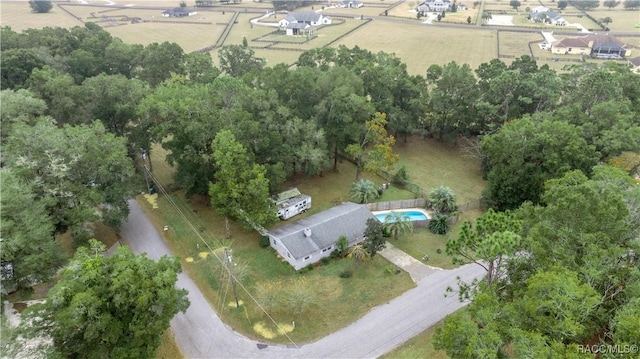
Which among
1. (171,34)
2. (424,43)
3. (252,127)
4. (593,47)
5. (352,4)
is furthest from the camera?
(352,4)

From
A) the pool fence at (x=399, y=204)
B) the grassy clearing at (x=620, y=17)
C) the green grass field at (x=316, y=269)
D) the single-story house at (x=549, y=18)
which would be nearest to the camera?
the green grass field at (x=316, y=269)

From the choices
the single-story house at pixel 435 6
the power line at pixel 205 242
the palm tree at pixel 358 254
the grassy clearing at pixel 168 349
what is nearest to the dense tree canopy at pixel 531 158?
the palm tree at pixel 358 254

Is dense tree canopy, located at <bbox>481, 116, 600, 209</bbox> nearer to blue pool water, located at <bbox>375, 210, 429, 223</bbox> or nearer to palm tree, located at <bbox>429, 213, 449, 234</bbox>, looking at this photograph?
palm tree, located at <bbox>429, 213, 449, 234</bbox>

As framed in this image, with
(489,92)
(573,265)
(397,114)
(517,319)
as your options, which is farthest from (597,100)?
(517,319)

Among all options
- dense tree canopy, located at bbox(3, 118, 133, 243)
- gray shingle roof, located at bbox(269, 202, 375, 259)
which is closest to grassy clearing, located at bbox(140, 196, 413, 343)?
gray shingle roof, located at bbox(269, 202, 375, 259)

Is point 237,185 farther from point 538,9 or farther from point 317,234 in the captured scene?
point 538,9

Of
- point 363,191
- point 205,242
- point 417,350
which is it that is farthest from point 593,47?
point 205,242

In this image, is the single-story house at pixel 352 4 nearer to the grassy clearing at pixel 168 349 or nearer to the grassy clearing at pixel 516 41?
the grassy clearing at pixel 516 41
